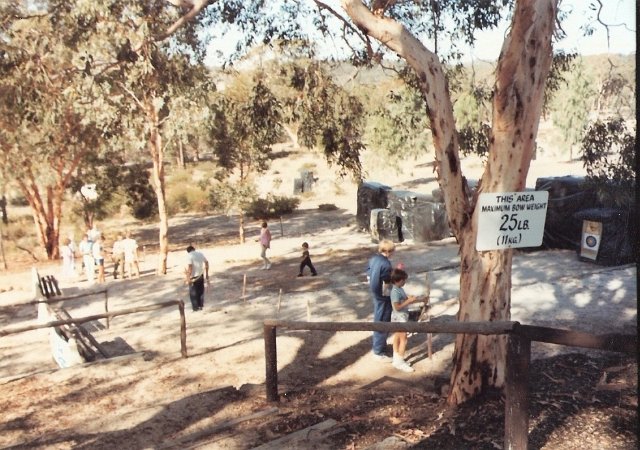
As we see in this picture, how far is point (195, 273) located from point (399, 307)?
18.2 ft

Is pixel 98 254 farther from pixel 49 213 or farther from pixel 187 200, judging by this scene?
pixel 187 200

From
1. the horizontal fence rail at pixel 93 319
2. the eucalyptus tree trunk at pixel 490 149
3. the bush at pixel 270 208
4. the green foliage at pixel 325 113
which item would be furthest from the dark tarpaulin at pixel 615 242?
the bush at pixel 270 208

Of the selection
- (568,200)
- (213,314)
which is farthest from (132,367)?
(568,200)

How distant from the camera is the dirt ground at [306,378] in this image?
461 centimetres

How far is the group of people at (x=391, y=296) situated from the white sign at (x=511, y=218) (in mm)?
2867

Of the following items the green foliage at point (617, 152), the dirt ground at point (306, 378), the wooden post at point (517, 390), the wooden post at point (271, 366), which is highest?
the green foliage at point (617, 152)

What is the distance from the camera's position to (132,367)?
303 inches

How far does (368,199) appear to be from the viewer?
23.4m

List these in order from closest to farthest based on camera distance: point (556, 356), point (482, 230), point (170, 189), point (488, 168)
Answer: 1. point (482, 230)
2. point (488, 168)
3. point (556, 356)
4. point (170, 189)

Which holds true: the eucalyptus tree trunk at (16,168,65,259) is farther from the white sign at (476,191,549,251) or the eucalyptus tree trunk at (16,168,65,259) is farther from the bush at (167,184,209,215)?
the white sign at (476,191,549,251)

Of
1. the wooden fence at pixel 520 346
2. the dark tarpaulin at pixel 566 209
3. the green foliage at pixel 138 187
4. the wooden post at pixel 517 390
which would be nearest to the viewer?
the wooden fence at pixel 520 346

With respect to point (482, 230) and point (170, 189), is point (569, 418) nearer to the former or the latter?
point (482, 230)

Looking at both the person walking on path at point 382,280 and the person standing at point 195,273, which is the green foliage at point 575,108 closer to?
the person standing at point 195,273

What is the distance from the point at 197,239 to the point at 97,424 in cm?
2397
